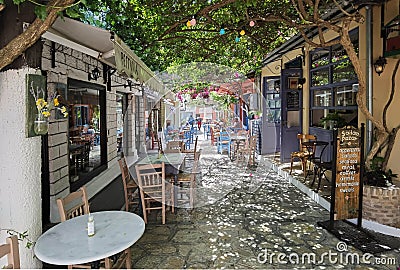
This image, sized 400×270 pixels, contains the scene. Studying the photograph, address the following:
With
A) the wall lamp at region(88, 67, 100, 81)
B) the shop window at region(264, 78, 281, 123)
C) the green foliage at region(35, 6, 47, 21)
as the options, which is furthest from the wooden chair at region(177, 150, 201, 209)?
the shop window at region(264, 78, 281, 123)

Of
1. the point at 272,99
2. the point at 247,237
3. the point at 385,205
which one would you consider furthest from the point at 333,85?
the point at 272,99

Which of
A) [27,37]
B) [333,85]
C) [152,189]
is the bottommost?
[152,189]

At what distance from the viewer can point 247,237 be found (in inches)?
148

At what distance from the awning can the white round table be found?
5.69ft

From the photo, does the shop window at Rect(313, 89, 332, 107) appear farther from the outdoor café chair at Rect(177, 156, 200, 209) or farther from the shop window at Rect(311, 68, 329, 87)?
the outdoor café chair at Rect(177, 156, 200, 209)

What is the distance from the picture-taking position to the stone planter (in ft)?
13.0

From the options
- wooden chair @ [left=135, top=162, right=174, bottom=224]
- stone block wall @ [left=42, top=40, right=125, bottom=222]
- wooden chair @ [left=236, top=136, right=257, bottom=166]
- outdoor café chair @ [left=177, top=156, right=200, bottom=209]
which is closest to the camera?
wooden chair @ [left=135, top=162, right=174, bottom=224]

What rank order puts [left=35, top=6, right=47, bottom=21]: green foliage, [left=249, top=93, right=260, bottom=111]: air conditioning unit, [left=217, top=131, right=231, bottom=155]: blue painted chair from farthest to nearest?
[left=249, top=93, right=260, bottom=111]: air conditioning unit < [left=217, top=131, right=231, bottom=155]: blue painted chair < [left=35, top=6, right=47, bottom=21]: green foliage

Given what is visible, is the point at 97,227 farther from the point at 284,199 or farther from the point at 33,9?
the point at 284,199

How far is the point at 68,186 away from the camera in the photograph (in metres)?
4.99

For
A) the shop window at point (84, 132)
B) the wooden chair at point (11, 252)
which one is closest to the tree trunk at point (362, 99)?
the wooden chair at point (11, 252)

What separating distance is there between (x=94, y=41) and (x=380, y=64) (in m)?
4.16

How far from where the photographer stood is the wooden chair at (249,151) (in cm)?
821

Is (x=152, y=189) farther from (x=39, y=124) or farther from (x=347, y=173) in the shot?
(x=347, y=173)
